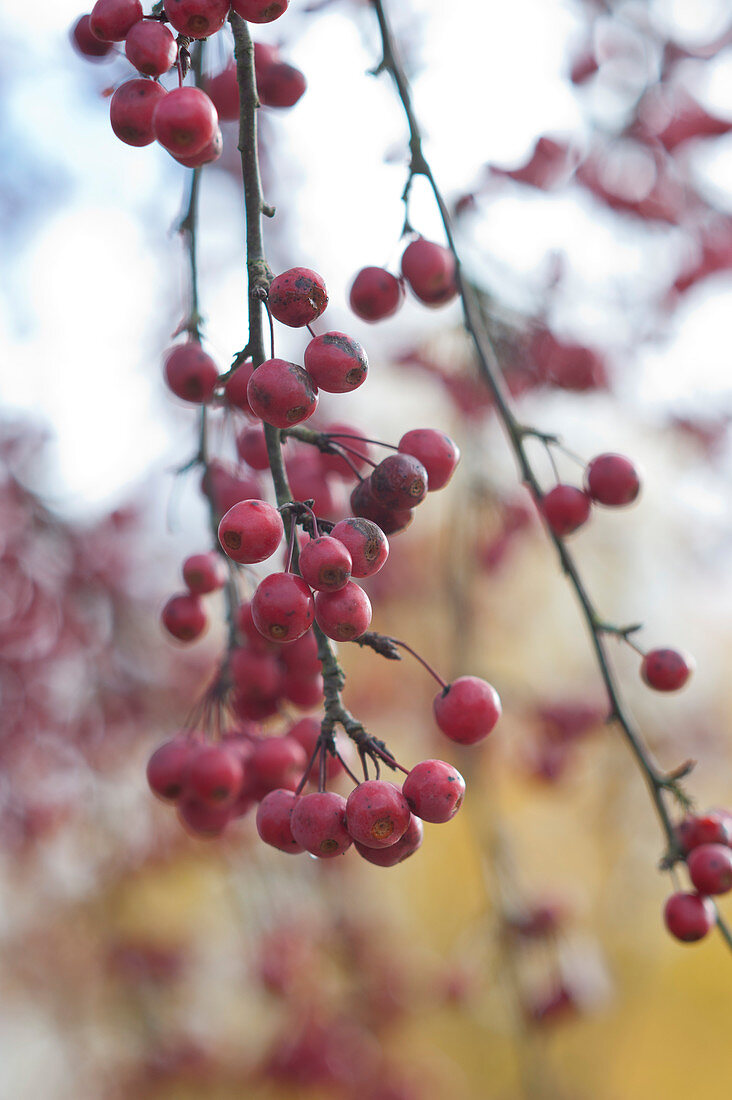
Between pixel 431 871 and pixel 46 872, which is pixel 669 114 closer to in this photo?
pixel 46 872

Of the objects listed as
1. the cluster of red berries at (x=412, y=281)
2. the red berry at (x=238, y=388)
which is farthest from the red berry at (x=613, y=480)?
the red berry at (x=238, y=388)

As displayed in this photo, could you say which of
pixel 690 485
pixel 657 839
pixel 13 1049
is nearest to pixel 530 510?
pixel 690 485

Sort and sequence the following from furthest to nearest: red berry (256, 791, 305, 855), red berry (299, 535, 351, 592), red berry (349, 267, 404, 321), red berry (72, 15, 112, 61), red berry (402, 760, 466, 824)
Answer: red berry (349, 267, 404, 321)
red berry (72, 15, 112, 61)
red berry (256, 791, 305, 855)
red berry (402, 760, 466, 824)
red berry (299, 535, 351, 592)

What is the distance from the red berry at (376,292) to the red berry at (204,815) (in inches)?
40.1

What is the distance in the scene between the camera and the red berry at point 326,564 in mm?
954

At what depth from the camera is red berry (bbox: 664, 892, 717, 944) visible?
4.84 ft

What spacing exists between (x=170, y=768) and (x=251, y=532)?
0.76 meters

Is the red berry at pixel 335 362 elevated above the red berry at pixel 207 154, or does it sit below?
below

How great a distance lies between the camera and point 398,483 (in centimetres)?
111

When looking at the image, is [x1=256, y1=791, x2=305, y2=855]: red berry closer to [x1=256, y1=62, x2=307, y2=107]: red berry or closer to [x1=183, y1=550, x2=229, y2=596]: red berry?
[x1=183, y1=550, x2=229, y2=596]: red berry

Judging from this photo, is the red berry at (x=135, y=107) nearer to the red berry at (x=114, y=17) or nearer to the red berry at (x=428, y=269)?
the red berry at (x=114, y=17)

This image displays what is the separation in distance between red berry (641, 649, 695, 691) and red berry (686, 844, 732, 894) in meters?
0.31

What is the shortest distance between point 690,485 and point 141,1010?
461cm

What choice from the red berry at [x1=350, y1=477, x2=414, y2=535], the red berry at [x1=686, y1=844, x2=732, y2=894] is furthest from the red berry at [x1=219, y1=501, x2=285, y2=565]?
the red berry at [x1=686, y1=844, x2=732, y2=894]
